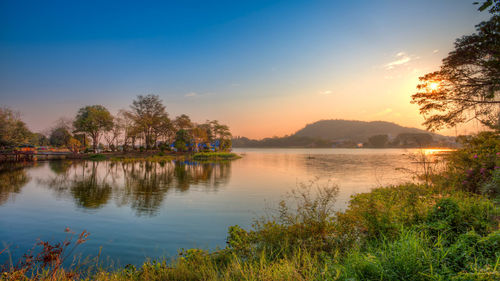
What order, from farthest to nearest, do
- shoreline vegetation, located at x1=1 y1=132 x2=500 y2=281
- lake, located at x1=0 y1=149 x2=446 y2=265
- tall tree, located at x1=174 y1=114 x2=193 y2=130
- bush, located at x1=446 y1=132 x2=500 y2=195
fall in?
tall tree, located at x1=174 y1=114 x2=193 y2=130, bush, located at x1=446 y1=132 x2=500 y2=195, lake, located at x1=0 y1=149 x2=446 y2=265, shoreline vegetation, located at x1=1 y1=132 x2=500 y2=281

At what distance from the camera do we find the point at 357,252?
12.5ft

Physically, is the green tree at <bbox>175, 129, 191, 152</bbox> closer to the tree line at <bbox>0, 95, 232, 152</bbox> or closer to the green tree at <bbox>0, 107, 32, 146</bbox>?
the tree line at <bbox>0, 95, 232, 152</bbox>

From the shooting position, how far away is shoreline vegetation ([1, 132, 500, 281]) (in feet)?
9.90

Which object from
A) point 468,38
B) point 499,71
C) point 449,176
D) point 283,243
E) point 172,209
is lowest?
point 172,209

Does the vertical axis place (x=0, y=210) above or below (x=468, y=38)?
below

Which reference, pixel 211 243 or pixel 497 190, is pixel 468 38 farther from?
pixel 211 243

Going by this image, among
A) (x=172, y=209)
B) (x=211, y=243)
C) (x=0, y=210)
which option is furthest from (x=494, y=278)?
(x=0, y=210)

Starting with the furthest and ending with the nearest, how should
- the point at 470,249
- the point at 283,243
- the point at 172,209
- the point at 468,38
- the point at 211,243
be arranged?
the point at 172,209
the point at 468,38
the point at 211,243
the point at 283,243
the point at 470,249

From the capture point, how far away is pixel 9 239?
784cm

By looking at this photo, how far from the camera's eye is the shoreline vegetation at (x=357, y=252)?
302 centimetres

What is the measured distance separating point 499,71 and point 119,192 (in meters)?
22.3

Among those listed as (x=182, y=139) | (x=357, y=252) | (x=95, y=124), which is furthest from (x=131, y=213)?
(x=95, y=124)

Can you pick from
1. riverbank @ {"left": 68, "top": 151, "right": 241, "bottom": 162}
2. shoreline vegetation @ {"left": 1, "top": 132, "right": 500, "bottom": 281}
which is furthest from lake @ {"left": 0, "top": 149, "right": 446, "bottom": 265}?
riverbank @ {"left": 68, "top": 151, "right": 241, "bottom": 162}

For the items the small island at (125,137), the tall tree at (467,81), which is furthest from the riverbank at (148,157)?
the tall tree at (467,81)
